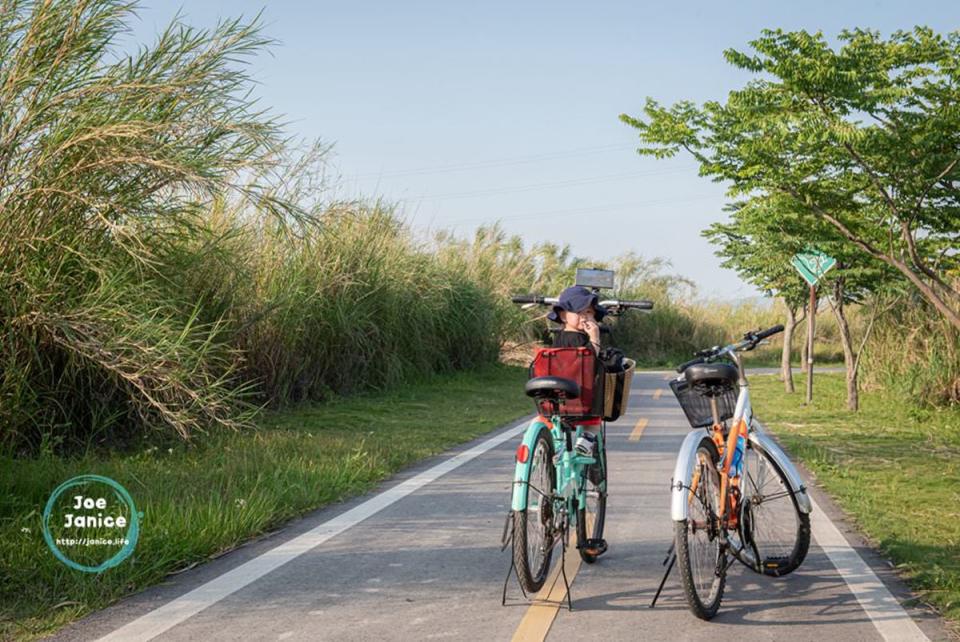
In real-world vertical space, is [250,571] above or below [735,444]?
below

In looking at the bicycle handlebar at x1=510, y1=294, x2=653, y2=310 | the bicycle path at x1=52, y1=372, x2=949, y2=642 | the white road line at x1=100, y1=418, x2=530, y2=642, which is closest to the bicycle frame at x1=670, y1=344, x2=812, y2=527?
the bicycle path at x1=52, y1=372, x2=949, y2=642

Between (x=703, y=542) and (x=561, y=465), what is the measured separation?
93cm

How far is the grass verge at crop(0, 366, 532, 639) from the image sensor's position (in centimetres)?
542

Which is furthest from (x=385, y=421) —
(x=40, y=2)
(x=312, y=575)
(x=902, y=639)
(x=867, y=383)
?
(x=867, y=383)

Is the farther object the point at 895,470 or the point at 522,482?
the point at 895,470

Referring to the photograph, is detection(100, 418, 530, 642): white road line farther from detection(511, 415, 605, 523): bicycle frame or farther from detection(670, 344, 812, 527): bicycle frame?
detection(670, 344, 812, 527): bicycle frame

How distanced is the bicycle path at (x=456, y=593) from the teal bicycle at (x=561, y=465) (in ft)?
0.84

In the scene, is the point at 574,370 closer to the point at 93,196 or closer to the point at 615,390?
the point at 615,390

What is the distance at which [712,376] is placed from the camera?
5523 mm

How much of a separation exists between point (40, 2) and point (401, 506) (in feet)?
16.9

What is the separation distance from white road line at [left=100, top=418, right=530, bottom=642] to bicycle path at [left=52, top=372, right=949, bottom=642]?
0.04ft

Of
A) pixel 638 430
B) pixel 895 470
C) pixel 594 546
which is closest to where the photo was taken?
pixel 594 546

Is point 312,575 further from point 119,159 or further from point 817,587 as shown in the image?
point 119,159

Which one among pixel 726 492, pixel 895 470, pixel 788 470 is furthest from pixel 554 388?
pixel 895 470
